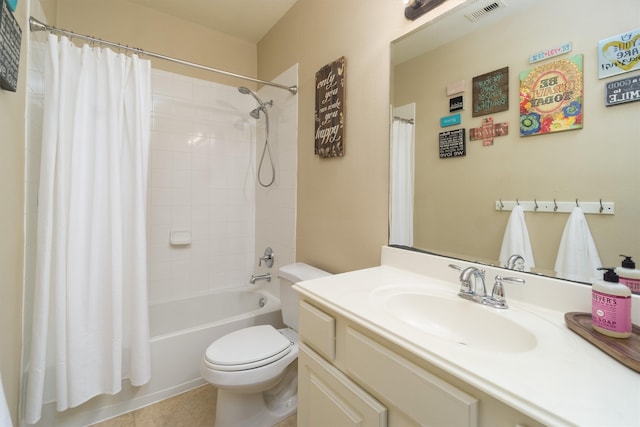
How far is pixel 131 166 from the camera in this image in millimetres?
1495

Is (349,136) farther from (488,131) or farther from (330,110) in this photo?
(488,131)

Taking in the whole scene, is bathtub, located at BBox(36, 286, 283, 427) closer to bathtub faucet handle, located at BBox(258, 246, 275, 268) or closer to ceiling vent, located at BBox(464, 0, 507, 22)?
bathtub faucet handle, located at BBox(258, 246, 275, 268)

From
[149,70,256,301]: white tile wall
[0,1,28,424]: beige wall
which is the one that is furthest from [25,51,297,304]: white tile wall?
[0,1,28,424]: beige wall

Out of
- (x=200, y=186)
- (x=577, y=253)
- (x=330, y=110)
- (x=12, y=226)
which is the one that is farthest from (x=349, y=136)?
(x=12, y=226)

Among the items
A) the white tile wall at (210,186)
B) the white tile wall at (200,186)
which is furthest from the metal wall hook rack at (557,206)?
the white tile wall at (200,186)

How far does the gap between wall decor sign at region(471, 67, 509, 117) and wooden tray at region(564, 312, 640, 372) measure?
0.68m

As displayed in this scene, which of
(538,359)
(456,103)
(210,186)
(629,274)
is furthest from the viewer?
(210,186)

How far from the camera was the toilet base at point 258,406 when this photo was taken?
1.33 meters

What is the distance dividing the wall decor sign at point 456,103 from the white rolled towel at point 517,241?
1.45 feet

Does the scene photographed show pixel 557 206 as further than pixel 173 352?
No

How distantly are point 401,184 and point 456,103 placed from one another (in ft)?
1.27

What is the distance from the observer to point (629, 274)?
0.67 metres

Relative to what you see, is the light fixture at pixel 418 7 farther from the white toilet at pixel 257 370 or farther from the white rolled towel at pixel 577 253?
the white toilet at pixel 257 370

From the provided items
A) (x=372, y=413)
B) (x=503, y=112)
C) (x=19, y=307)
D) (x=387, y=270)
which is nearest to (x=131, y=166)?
(x=19, y=307)
